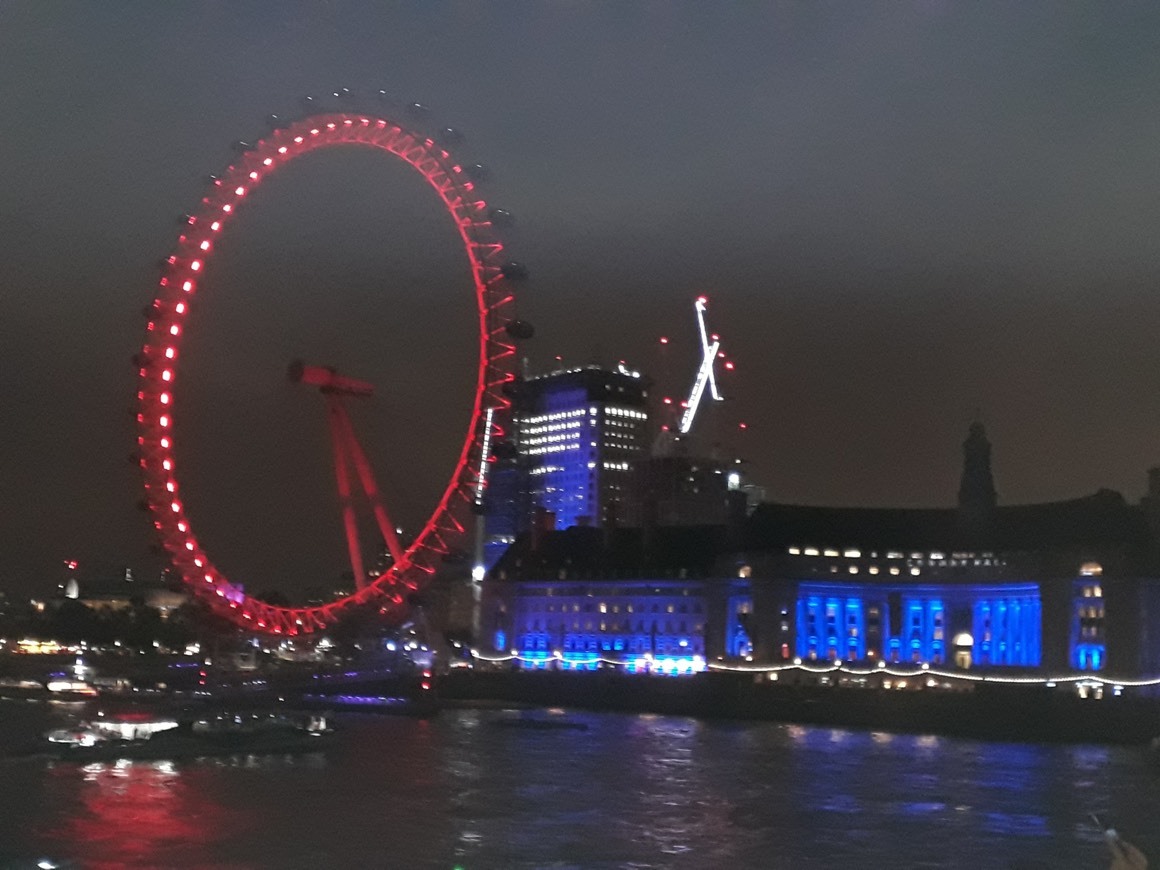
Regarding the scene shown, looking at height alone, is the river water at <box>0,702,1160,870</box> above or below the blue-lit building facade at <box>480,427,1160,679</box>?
below

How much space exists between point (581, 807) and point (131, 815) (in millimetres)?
9825

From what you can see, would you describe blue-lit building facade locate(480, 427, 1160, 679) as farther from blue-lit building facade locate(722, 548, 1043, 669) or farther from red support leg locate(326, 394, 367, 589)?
red support leg locate(326, 394, 367, 589)

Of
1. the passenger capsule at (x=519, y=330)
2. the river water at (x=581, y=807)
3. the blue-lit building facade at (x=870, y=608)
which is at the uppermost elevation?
the passenger capsule at (x=519, y=330)

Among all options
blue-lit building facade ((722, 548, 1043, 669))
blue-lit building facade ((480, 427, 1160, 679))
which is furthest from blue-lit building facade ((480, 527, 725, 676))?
blue-lit building facade ((722, 548, 1043, 669))

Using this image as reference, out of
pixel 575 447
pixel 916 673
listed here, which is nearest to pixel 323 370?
pixel 916 673

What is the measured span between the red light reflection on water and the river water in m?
0.06

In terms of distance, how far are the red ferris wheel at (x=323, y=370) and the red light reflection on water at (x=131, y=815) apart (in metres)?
11.7

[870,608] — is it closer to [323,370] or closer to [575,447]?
[323,370]

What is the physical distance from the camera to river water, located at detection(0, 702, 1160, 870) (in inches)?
1084

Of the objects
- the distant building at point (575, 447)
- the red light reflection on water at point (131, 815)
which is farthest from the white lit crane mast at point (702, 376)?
the red light reflection on water at point (131, 815)

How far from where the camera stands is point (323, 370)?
2030 inches

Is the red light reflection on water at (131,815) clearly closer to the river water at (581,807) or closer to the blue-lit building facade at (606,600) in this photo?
the river water at (581,807)

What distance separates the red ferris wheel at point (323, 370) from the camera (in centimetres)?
4853

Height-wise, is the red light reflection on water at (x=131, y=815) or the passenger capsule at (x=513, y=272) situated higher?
the passenger capsule at (x=513, y=272)
